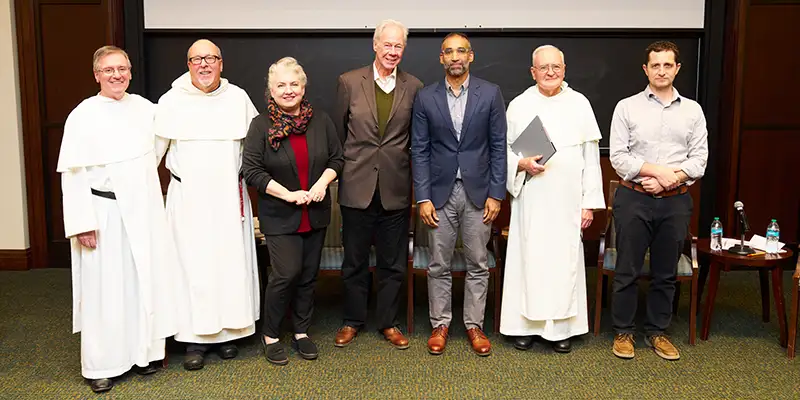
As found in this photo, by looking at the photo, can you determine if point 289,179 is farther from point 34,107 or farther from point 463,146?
point 34,107

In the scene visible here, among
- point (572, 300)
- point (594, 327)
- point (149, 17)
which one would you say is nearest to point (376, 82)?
point (572, 300)

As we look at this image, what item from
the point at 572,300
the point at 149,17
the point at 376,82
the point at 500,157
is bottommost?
the point at 572,300

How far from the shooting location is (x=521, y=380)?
11.9 feet

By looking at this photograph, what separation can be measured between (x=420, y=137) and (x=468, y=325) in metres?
1.16

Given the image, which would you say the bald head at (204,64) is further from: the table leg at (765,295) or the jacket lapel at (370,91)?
the table leg at (765,295)

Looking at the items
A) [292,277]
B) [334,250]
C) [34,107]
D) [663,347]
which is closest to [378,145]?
[292,277]

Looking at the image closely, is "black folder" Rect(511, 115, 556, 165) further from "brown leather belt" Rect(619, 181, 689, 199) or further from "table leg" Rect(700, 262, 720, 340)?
"table leg" Rect(700, 262, 720, 340)

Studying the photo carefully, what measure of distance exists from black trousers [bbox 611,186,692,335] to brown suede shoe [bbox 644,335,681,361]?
5 centimetres

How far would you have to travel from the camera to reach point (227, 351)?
392cm

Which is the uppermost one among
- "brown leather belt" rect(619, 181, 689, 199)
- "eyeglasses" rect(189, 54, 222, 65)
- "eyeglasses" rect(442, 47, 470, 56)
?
"eyeglasses" rect(442, 47, 470, 56)

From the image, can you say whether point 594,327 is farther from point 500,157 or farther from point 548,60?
point 548,60

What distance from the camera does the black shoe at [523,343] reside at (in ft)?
13.4

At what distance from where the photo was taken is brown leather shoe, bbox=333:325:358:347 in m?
4.13

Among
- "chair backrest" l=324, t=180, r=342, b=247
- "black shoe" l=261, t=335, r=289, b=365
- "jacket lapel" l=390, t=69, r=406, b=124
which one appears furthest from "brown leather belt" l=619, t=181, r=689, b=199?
"black shoe" l=261, t=335, r=289, b=365
